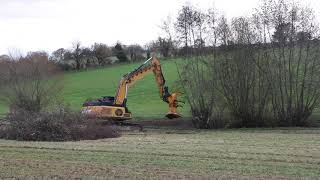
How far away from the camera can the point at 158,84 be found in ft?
95.5

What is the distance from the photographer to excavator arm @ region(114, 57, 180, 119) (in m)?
28.2

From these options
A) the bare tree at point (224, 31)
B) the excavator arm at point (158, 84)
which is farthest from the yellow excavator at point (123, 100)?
the bare tree at point (224, 31)

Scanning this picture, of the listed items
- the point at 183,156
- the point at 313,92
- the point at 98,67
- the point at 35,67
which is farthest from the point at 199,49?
the point at 98,67

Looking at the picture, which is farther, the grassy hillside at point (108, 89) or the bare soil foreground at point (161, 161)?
the grassy hillside at point (108, 89)

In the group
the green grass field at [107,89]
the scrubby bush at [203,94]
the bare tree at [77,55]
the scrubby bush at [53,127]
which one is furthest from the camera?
the bare tree at [77,55]

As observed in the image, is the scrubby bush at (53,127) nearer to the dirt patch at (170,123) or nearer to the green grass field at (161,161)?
the green grass field at (161,161)

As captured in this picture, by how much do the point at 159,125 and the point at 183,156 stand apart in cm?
1719

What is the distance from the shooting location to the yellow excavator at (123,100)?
88.9 ft

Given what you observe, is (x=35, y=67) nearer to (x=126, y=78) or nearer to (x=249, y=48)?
(x=126, y=78)

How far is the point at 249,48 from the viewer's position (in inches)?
1136

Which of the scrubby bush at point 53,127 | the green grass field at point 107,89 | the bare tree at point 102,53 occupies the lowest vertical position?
the green grass field at point 107,89

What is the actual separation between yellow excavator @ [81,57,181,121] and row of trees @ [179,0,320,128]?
149cm

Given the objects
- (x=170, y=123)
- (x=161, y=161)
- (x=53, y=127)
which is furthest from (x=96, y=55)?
(x=161, y=161)

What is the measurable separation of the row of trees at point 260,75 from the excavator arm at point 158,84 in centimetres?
128
